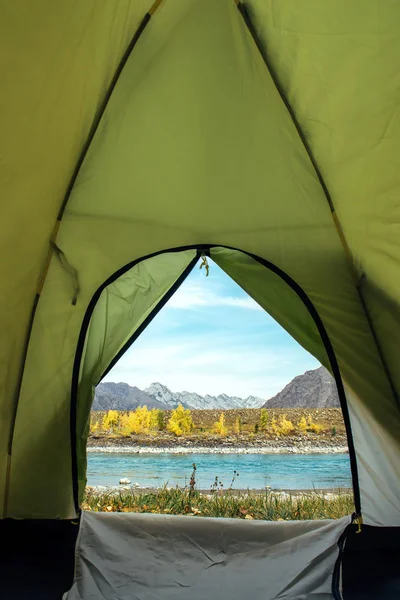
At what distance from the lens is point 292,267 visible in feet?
6.54

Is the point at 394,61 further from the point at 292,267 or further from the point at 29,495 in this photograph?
the point at 29,495

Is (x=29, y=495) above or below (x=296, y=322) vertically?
below

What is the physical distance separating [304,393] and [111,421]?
5.73 ft

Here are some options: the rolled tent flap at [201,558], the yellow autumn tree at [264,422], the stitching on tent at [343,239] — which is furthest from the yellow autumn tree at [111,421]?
the stitching on tent at [343,239]

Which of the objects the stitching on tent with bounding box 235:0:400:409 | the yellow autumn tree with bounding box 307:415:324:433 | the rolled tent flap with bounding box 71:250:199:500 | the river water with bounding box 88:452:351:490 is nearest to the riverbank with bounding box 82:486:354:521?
the river water with bounding box 88:452:351:490

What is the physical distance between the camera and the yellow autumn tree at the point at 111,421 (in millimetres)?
4500

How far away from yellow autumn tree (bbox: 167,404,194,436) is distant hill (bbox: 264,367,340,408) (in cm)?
72

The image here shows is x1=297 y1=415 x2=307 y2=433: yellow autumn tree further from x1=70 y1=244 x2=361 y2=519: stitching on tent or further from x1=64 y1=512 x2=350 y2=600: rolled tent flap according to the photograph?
x1=64 y1=512 x2=350 y2=600: rolled tent flap

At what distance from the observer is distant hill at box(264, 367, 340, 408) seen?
420 centimetres

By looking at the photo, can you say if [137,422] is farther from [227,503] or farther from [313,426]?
[313,426]

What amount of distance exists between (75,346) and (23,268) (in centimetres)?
39

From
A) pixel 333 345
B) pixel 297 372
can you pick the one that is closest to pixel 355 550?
pixel 333 345

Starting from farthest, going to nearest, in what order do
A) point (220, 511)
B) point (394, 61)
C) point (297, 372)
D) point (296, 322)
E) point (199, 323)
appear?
point (199, 323) → point (297, 372) → point (220, 511) → point (296, 322) → point (394, 61)

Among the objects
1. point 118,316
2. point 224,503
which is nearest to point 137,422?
point 224,503
